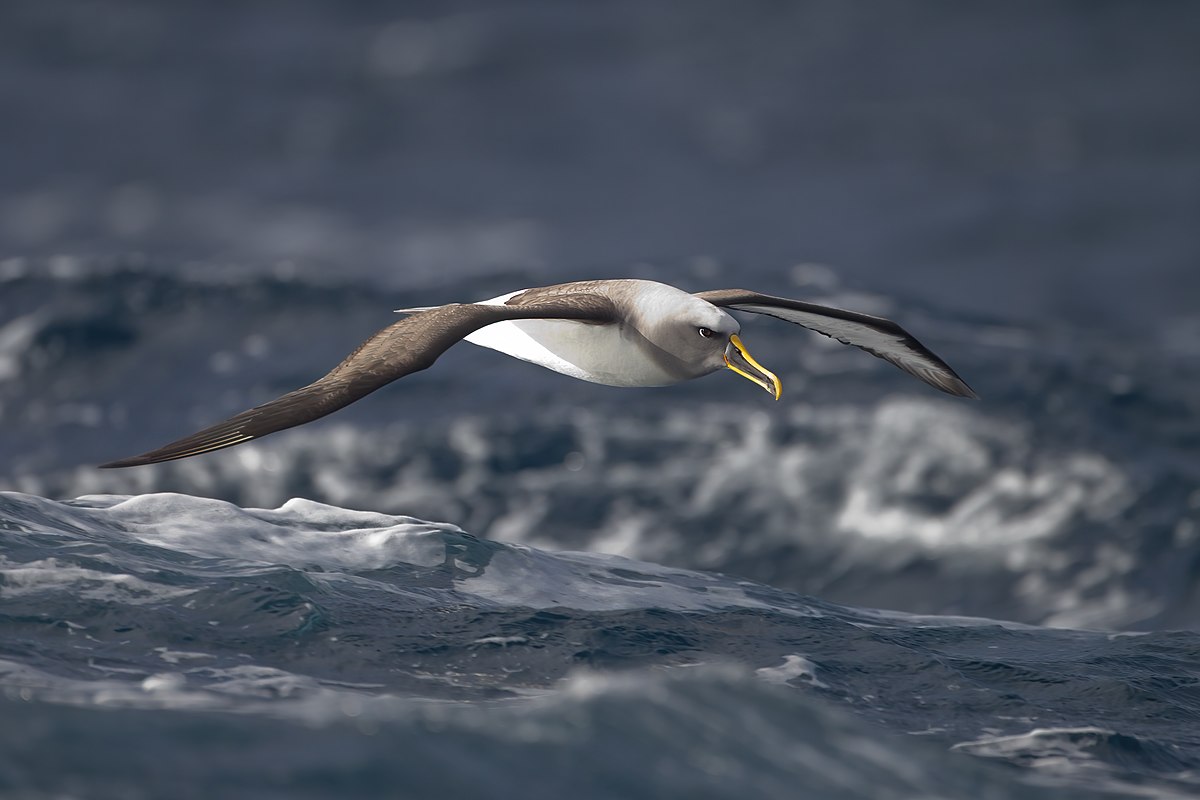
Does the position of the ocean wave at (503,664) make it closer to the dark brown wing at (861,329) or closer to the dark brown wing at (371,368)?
the dark brown wing at (371,368)

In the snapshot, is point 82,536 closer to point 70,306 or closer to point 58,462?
point 58,462

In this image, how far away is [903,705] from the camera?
8.73 metres

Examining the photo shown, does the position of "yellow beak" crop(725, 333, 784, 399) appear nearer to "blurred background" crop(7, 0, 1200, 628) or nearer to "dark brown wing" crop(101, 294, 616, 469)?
"dark brown wing" crop(101, 294, 616, 469)

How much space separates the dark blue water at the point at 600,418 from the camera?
24.3 ft

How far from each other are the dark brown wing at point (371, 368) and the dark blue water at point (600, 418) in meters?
1.09

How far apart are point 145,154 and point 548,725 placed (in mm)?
24785

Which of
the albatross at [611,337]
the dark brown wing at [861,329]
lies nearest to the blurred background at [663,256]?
the dark brown wing at [861,329]

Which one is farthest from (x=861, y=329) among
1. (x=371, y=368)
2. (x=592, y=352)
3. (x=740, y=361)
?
(x=371, y=368)

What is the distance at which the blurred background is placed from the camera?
16.0 meters

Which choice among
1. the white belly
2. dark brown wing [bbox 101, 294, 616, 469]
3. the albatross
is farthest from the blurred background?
dark brown wing [bbox 101, 294, 616, 469]

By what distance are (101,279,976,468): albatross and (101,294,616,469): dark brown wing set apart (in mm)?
11

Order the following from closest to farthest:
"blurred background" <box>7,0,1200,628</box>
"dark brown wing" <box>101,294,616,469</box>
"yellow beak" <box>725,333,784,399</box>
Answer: "dark brown wing" <box>101,294,616,469</box> → "yellow beak" <box>725,333,784,399</box> → "blurred background" <box>7,0,1200,628</box>

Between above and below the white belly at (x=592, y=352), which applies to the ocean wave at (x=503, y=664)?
below

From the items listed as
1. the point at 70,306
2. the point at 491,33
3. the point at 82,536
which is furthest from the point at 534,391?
the point at 491,33
